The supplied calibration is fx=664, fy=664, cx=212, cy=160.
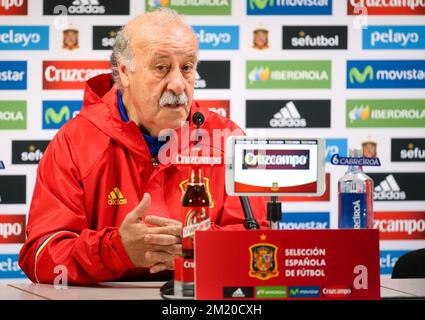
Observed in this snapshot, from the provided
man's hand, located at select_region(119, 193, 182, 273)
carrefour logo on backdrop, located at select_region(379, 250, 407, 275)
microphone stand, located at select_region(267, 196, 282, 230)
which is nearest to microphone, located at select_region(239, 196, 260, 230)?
microphone stand, located at select_region(267, 196, 282, 230)

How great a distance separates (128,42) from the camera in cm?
223

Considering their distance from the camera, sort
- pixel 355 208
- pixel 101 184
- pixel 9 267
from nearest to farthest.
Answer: pixel 355 208
pixel 101 184
pixel 9 267

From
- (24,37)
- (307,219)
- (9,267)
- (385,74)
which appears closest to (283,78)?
(385,74)

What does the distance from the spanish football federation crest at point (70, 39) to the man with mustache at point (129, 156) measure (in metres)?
1.61

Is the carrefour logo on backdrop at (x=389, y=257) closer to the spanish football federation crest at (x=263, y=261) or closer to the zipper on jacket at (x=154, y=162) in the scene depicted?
the zipper on jacket at (x=154, y=162)

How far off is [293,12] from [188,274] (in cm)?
276

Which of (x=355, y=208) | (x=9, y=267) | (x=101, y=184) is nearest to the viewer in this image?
(x=355, y=208)

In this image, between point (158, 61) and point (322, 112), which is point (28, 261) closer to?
point (158, 61)

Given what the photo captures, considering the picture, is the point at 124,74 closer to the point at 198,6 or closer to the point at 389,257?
the point at 198,6

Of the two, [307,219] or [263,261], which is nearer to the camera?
[263,261]

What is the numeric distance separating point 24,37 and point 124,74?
1.73m

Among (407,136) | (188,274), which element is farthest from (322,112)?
(188,274)

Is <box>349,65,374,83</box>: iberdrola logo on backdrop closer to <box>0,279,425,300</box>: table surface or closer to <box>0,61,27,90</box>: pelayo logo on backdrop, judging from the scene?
<box>0,61,27,90</box>: pelayo logo on backdrop

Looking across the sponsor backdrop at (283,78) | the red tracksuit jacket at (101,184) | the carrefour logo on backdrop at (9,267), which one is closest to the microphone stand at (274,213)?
the red tracksuit jacket at (101,184)
